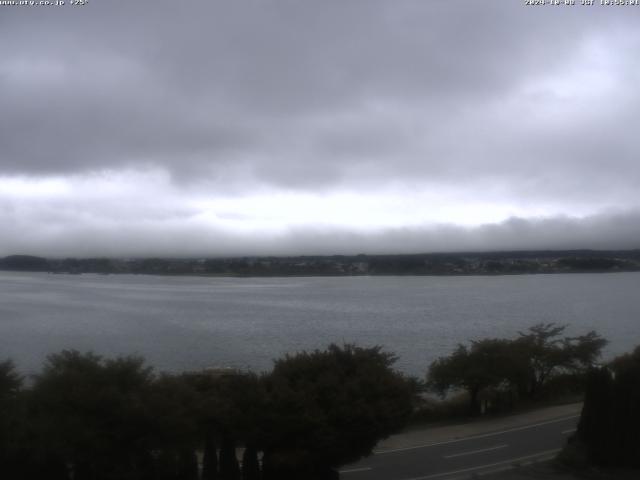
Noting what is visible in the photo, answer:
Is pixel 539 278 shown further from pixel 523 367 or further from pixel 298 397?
pixel 298 397

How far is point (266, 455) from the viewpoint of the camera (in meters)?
17.4

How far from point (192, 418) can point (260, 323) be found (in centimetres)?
4759

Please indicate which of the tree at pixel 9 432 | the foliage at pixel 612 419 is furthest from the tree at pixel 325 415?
the foliage at pixel 612 419

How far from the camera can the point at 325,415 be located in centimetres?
1670

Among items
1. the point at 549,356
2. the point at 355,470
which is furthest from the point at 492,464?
the point at 549,356

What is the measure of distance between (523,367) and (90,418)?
23.4 meters

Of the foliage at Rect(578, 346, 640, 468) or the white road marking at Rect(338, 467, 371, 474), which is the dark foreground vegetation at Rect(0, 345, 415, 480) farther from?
the foliage at Rect(578, 346, 640, 468)

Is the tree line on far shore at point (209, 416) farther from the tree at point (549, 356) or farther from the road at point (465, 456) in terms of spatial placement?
the tree at point (549, 356)

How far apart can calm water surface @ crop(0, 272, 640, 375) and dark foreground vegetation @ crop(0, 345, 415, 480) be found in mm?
23001

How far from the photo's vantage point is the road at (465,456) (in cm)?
1933

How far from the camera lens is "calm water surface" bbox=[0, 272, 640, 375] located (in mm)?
46469

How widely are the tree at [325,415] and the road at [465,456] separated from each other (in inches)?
92.9

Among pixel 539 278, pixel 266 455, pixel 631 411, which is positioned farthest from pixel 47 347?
pixel 539 278

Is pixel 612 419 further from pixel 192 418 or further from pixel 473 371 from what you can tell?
pixel 192 418
